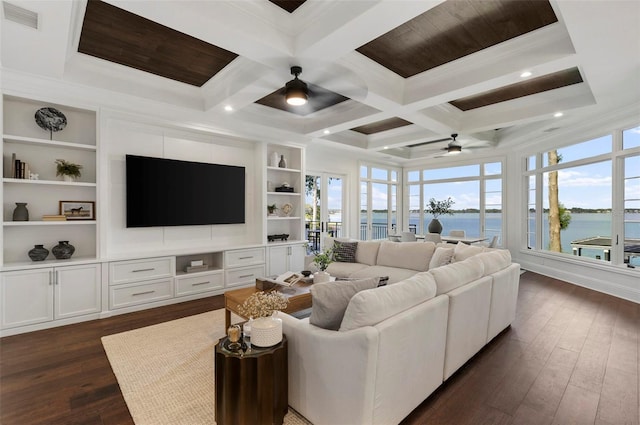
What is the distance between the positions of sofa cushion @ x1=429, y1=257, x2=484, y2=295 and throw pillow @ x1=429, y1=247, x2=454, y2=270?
108 cm

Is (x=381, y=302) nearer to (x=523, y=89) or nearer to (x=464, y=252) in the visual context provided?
(x=464, y=252)

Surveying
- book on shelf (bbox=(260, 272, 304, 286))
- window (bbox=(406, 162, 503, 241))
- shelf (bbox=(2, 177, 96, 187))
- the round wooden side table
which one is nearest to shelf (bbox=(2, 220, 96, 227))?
shelf (bbox=(2, 177, 96, 187))

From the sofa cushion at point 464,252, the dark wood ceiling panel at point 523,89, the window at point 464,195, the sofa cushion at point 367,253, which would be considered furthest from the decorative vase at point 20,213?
the window at point 464,195

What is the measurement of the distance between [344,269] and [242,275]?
1740 mm

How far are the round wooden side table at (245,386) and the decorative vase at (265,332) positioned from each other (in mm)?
34

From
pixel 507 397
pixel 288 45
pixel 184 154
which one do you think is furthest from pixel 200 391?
pixel 184 154

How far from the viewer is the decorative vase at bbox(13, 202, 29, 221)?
3430 millimetres

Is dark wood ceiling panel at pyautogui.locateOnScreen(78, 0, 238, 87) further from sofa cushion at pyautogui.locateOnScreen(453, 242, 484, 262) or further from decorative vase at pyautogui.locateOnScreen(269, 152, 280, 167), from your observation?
sofa cushion at pyautogui.locateOnScreen(453, 242, 484, 262)

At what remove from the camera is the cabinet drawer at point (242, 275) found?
16.2ft

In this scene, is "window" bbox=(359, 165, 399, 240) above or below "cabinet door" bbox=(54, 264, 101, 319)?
above

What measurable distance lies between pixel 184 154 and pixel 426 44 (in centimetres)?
373

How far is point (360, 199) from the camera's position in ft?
26.0

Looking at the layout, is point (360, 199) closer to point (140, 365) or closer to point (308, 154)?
point (308, 154)

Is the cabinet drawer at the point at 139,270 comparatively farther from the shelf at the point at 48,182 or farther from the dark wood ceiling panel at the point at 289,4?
the dark wood ceiling panel at the point at 289,4
